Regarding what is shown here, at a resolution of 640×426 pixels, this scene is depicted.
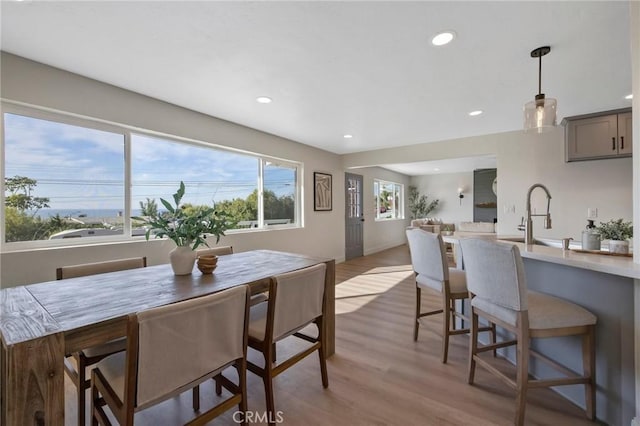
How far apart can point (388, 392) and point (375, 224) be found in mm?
6004

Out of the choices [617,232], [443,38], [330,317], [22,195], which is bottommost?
[330,317]

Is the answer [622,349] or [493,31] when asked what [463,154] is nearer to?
[493,31]

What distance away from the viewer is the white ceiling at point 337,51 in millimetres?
1604

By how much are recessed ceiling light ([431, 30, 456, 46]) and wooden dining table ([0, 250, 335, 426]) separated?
6.34 ft

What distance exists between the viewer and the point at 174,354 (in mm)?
1049

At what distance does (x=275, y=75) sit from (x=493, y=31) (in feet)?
5.42

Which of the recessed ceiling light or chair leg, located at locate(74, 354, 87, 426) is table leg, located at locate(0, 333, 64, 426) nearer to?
chair leg, located at locate(74, 354, 87, 426)

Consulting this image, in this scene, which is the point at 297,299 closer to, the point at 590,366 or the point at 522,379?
the point at 522,379

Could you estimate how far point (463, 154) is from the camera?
4.51 meters

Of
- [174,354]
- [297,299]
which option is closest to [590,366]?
[297,299]

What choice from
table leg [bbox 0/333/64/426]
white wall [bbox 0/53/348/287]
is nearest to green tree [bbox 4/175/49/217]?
white wall [bbox 0/53/348/287]

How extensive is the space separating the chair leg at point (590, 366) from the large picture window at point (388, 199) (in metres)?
6.35

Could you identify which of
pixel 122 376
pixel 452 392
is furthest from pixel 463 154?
pixel 122 376

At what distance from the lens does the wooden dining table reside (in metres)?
0.87
